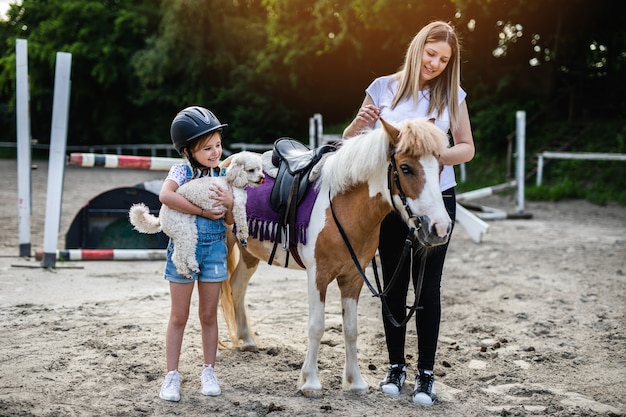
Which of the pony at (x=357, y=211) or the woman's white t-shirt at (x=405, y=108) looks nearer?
the pony at (x=357, y=211)

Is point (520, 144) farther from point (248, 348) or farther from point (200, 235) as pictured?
point (200, 235)

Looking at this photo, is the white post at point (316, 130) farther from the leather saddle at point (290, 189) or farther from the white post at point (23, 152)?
the leather saddle at point (290, 189)

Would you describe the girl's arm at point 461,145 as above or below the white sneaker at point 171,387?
above

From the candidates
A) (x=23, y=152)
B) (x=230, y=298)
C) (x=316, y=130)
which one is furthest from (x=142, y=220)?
(x=316, y=130)

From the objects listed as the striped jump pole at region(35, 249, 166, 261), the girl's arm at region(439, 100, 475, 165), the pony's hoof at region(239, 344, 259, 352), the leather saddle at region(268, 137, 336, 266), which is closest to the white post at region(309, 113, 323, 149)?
the striped jump pole at region(35, 249, 166, 261)

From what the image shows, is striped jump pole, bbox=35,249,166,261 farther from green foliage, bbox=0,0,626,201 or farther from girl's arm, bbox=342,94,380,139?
green foliage, bbox=0,0,626,201

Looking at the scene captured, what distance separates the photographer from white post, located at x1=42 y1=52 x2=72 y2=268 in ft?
18.3

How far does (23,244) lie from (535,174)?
13004 millimetres

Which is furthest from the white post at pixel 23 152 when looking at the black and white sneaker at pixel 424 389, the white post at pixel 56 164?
the black and white sneaker at pixel 424 389

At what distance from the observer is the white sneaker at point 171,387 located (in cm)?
294

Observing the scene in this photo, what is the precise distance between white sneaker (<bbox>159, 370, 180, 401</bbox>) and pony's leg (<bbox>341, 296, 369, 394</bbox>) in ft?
2.89

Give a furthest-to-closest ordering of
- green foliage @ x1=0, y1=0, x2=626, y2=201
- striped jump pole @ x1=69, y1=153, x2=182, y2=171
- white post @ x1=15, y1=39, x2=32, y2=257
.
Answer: green foliage @ x1=0, y1=0, x2=626, y2=201
white post @ x1=15, y1=39, x2=32, y2=257
striped jump pole @ x1=69, y1=153, x2=182, y2=171

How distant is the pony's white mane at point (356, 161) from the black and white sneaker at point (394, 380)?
105 cm

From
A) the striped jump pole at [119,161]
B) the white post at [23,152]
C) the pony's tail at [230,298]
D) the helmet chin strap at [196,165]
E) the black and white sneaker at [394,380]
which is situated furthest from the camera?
the white post at [23,152]
